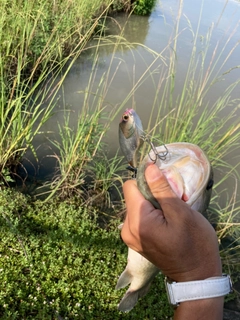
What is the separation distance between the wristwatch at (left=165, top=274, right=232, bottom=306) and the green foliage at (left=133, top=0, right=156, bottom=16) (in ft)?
41.7

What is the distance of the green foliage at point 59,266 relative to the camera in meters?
2.33

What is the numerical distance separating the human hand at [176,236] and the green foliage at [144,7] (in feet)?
41.1

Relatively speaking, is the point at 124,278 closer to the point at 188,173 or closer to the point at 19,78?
the point at 188,173

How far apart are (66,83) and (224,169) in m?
3.02

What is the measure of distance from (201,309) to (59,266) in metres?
1.66

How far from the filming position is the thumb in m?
1.22

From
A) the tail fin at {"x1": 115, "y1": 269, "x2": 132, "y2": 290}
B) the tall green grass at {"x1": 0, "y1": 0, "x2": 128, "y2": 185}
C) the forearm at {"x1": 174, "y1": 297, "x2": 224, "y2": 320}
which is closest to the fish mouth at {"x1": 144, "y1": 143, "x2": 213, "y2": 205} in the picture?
the forearm at {"x1": 174, "y1": 297, "x2": 224, "y2": 320}

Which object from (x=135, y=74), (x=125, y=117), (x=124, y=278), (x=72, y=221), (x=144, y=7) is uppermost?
(x=125, y=117)

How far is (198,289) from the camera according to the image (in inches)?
46.1

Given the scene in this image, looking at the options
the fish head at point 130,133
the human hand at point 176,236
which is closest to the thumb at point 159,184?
the human hand at point 176,236

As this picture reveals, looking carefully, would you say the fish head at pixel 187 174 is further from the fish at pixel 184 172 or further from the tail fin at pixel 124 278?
the tail fin at pixel 124 278

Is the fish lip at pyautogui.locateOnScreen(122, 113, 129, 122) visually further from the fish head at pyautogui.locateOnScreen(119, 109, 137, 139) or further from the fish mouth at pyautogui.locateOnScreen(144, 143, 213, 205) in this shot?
the fish mouth at pyautogui.locateOnScreen(144, 143, 213, 205)

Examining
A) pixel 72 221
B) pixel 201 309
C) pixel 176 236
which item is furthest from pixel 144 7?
pixel 201 309

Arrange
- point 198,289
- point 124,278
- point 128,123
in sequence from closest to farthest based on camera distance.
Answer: point 198,289, point 128,123, point 124,278
